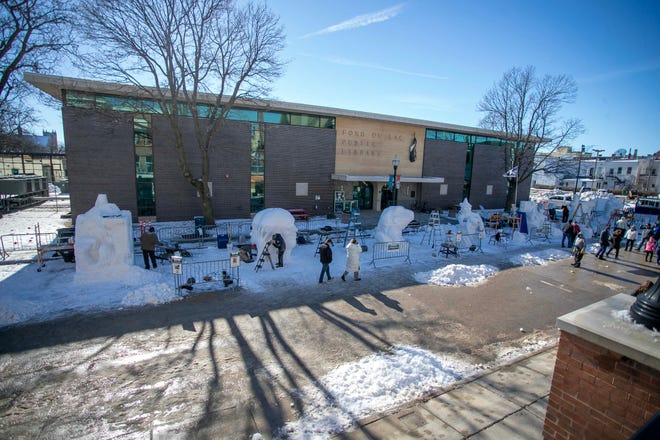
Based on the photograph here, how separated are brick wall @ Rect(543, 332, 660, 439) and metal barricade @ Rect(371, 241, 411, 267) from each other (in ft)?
36.3

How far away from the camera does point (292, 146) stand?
2552 centimetres

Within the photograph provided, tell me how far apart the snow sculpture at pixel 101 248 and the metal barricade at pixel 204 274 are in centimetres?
190

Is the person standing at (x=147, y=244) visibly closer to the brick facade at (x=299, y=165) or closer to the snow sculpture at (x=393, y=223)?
the snow sculpture at (x=393, y=223)

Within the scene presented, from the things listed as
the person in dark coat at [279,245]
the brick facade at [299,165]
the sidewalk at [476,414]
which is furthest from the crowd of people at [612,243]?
the brick facade at [299,165]

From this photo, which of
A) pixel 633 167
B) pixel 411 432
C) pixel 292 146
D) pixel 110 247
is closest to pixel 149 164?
pixel 292 146

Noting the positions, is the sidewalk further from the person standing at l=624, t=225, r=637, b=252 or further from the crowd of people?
the person standing at l=624, t=225, r=637, b=252

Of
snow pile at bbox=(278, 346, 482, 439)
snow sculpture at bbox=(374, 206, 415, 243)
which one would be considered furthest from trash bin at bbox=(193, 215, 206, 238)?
snow pile at bbox=(278, 346, 482, 439)

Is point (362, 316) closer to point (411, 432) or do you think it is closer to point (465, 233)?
point (411, 432)

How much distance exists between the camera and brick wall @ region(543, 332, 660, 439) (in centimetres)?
287

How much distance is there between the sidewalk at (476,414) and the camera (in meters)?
5.05

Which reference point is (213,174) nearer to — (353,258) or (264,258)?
(264,258)

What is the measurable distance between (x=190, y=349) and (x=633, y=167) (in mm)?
85707

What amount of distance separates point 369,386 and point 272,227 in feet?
26.1

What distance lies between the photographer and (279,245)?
13.0 m
